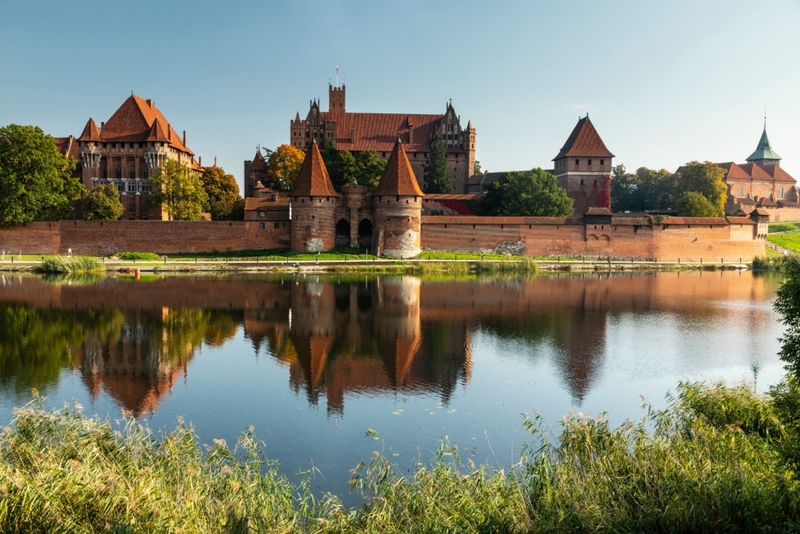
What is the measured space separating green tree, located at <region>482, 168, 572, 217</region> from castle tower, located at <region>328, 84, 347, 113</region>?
16.7 m

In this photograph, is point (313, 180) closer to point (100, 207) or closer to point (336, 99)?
point (100, 207)

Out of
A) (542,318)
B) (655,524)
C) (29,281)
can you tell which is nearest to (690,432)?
(655,524)

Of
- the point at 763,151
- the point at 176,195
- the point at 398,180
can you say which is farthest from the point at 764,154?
the point at 176,195

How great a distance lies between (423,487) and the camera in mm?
6070

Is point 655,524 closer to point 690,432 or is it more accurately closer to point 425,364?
point 690,432

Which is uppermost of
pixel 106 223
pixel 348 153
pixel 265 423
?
pixel 348 153

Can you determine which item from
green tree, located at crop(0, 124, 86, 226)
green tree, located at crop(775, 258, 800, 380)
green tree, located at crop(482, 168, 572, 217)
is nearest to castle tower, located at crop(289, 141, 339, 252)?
green tree, located at crop(482, 168, 572, 217)

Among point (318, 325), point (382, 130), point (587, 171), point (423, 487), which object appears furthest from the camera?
point (382, 130)

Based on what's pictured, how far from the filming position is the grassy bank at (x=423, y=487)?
489 cm

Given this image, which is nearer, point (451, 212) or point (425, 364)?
point (425, 364)

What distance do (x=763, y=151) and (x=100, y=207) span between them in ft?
192

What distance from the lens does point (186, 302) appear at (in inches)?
738

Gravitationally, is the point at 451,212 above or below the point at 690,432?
above

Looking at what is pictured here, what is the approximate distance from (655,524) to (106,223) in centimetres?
3164
